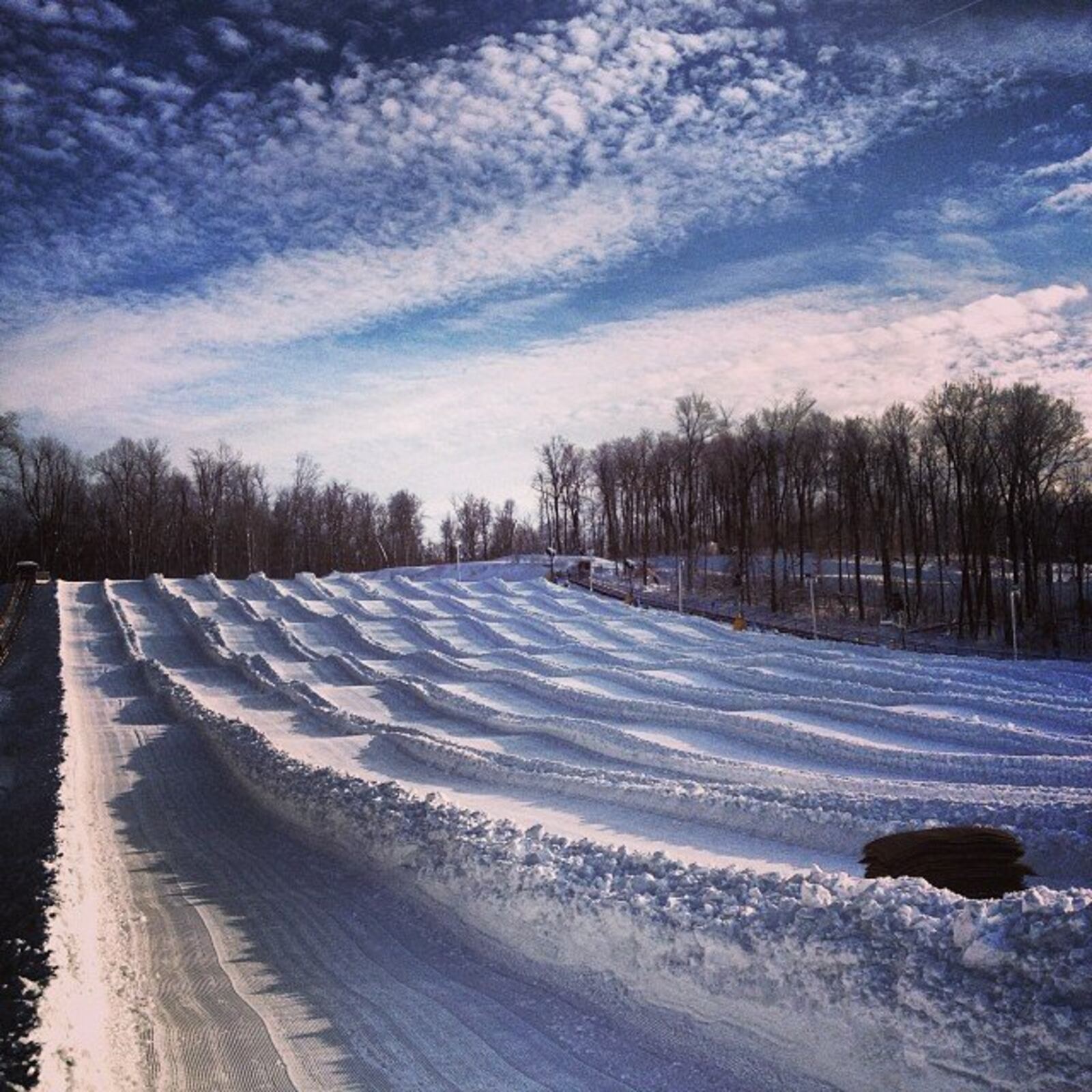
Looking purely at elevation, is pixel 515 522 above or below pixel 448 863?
above

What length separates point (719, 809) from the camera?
10.7 meters

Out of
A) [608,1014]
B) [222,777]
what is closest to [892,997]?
[608,1014]

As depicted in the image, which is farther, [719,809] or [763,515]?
[763,515]

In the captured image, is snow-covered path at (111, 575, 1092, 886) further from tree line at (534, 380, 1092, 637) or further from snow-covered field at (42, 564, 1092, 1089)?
tree line at (534, 380, 1092, 637)

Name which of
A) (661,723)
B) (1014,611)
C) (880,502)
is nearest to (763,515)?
(880,502)

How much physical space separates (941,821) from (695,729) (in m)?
7.29

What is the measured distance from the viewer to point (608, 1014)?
6359 mm

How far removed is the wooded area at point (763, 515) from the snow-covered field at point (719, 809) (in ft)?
53.7

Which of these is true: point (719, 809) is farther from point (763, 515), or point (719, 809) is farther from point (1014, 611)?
point (763, 515)

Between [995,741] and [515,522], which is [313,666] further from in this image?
[515,522]

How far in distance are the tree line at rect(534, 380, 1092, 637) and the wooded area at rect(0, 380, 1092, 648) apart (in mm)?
184

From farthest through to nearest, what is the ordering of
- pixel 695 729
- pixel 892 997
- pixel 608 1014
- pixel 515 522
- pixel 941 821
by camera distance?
pixel 515 522 → pixel 695 729 → pixel 941 821 → pixel 608 1014 → pixel 892 997

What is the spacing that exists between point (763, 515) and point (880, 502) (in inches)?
678

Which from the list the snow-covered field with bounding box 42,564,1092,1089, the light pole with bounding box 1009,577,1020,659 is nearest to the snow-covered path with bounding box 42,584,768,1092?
the snow-covered field with bounding box 42,564,1092,1089
